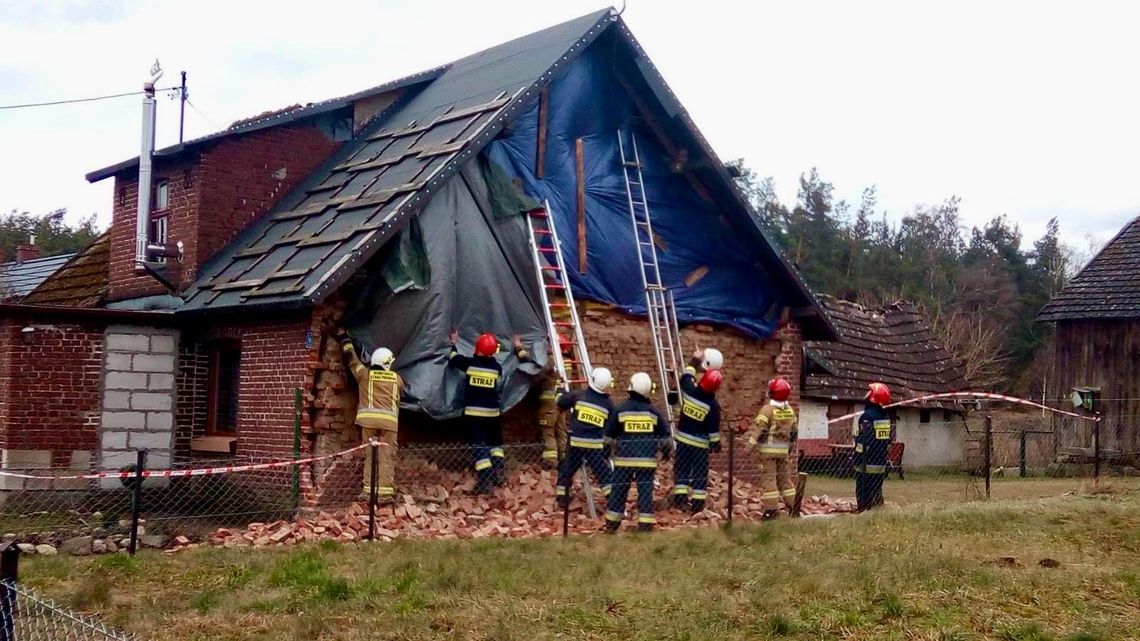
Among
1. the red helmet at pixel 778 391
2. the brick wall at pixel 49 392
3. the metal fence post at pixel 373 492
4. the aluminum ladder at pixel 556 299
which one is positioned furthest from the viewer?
the brick wall at pixel 49 392

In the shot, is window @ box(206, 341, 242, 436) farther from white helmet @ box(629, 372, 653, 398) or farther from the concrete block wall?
white helmet @ box(629, 372, 653, 398)

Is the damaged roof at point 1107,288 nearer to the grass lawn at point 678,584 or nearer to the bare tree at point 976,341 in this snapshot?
the grass lawn at point 678,584

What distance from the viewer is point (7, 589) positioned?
6.60 m

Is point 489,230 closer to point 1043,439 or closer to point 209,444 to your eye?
point 209,444

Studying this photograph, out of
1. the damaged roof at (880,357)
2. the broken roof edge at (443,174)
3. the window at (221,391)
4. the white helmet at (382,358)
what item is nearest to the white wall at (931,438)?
the damaged roof at (880,357)

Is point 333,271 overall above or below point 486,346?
above

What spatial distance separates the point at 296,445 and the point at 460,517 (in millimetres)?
2146

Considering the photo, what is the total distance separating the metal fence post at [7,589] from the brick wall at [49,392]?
9472mm

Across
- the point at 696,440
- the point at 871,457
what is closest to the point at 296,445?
the point at 696,440

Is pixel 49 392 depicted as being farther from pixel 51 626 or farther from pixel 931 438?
pixel 931 438

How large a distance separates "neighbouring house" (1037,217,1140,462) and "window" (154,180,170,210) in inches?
686

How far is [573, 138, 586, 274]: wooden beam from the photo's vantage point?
16.5 metres

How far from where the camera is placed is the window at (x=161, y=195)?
18.3 meters

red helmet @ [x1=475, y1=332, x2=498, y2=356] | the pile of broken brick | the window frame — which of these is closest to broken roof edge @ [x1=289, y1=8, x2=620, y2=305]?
red helmet @ [x1=475, y1=332, x2=498, y2=356]
